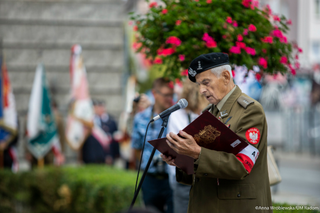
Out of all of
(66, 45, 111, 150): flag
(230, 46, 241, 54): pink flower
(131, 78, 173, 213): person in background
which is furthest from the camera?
(66, 45, 111, 150): flag

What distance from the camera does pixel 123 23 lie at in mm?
13844

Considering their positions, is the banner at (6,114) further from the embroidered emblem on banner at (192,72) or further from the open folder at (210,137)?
the open folder at (210,137)

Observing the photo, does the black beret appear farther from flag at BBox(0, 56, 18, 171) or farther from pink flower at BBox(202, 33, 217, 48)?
flag at BBox(0, 56, 18, 171)

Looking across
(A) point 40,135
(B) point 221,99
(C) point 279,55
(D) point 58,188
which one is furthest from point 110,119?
(B) point 221,99

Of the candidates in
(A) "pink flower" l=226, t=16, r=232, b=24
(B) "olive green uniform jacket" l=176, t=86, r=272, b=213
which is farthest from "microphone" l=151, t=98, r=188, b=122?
(A) "pink flower" l=226, t=16, r=232, b=24

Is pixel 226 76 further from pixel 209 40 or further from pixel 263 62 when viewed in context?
pixel 263 62

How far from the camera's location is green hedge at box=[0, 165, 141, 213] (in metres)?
6.44

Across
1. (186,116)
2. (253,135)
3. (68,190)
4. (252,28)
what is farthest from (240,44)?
(68,190)

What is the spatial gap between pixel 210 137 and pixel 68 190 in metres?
5.64

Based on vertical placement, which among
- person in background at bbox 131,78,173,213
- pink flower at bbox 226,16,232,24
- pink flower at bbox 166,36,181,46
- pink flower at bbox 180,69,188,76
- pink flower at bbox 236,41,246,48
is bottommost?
person in background at bbox 131,78,173,213

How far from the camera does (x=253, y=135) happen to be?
7.74 feet

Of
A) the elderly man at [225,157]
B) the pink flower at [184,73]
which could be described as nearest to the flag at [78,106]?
the pink flower at [184,73]

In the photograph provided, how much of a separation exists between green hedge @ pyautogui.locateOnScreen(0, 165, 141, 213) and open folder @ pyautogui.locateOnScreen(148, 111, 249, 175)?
153 inches

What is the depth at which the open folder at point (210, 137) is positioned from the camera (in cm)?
226
